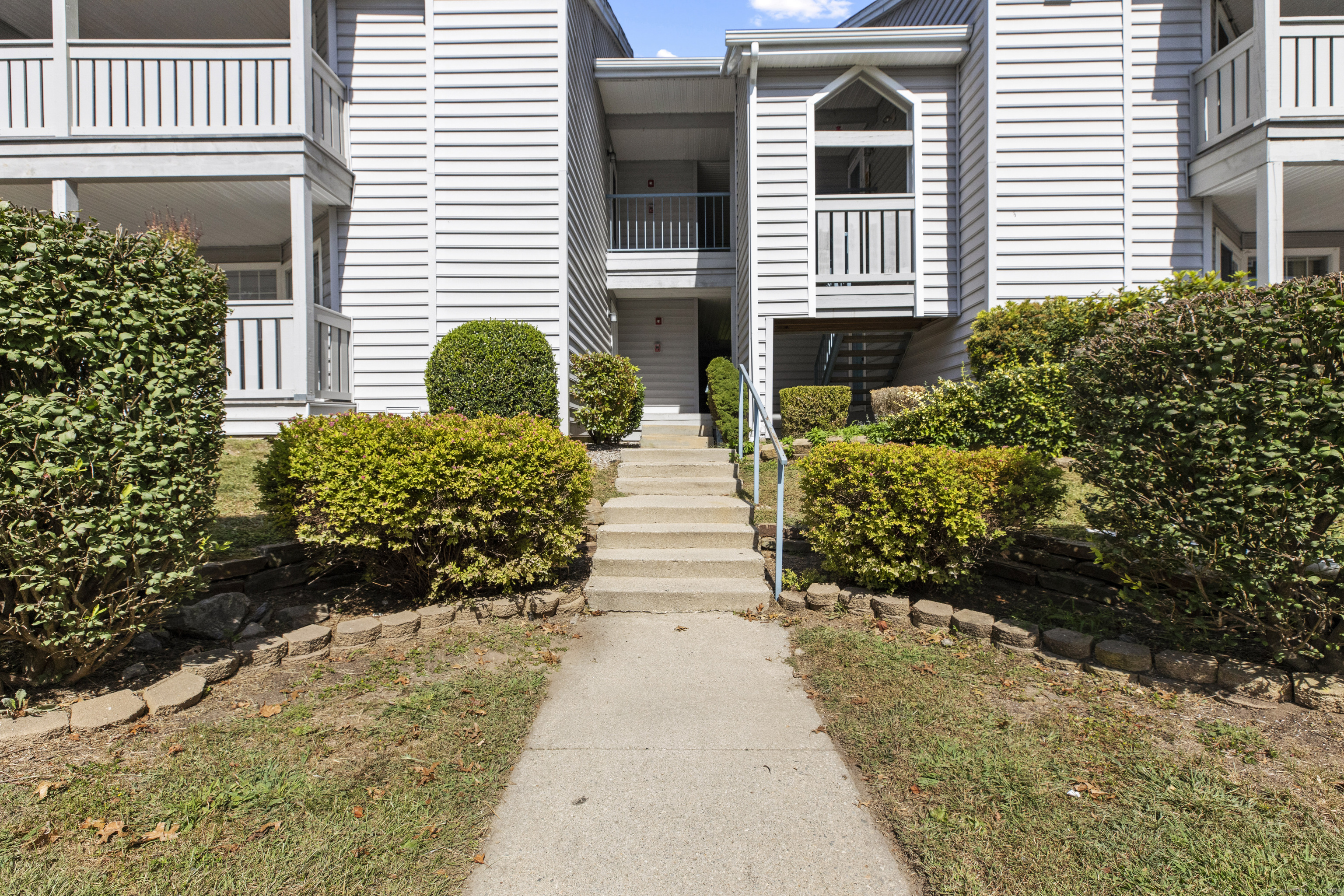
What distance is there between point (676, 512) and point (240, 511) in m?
3.67

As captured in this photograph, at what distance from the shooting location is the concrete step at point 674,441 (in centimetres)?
908

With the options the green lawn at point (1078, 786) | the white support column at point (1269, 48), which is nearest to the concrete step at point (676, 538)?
the green lawn at point (1078, 786)

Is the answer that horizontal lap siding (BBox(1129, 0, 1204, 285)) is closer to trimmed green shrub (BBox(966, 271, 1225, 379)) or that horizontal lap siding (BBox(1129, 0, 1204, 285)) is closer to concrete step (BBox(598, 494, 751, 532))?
trimmed green shrub (BBox(966, 271, 1225, 379))

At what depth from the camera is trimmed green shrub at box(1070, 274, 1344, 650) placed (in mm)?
2959

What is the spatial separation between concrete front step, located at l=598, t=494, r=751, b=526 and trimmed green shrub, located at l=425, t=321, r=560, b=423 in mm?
2462

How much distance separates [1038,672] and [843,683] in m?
1.06

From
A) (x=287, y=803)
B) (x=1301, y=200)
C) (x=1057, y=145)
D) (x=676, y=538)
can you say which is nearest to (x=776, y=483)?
(x=676, y=538)

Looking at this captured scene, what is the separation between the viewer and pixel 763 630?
4434 millimetres

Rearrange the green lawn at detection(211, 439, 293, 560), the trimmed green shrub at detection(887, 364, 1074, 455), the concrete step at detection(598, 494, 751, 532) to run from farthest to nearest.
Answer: the trimmed green shrub at detection(887, 364, 1074, 455) < the concrete step at detection(598, 494, 751, 532) < the green lawn at detection(211, 439, 293, 560)

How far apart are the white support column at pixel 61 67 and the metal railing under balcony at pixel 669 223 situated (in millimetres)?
7645

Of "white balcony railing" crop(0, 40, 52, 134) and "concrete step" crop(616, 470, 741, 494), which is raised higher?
"white balcony railing" crop(0, 40, 52, 134)

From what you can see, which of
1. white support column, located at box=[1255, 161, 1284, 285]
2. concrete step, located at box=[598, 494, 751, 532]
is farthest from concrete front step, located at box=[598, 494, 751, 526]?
white support column, located at box=[1255, 161, 1284, 285]

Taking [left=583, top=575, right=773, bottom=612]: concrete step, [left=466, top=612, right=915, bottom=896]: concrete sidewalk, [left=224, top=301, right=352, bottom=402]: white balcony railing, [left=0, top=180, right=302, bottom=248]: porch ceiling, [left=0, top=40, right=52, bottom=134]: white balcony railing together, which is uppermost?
[left=0, top=40, right=52, bottom=134]: white balcony railing

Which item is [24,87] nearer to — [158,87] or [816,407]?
[158,87]
